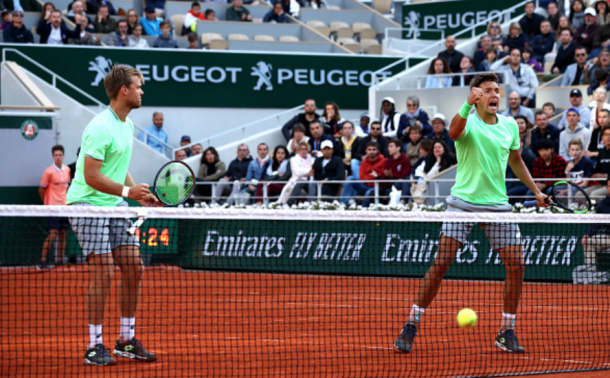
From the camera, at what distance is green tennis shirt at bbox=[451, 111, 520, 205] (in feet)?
22.5

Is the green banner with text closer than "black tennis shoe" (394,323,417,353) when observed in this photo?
No

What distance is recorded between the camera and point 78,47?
782 inches

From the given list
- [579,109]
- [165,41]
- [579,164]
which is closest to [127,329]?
[579,164]

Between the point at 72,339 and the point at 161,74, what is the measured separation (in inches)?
531

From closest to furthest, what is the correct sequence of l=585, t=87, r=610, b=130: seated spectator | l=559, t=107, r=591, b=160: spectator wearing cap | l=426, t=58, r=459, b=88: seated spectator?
l=559, t=107, r=591, b=160: spectator wearing cap → l=585, t=87, r=610, b=130: seated spectator → l=426, t=58, r=459, b=88: seated spectator

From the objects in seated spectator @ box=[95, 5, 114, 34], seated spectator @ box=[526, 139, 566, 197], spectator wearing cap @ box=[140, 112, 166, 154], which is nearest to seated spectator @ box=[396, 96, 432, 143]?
seated spectator @ box=[526, 139, 566, 197]

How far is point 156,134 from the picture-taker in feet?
64.6

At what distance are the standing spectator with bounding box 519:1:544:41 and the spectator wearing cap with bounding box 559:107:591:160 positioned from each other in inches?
258

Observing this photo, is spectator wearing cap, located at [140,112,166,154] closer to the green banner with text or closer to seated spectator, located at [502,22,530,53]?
the green banner with text

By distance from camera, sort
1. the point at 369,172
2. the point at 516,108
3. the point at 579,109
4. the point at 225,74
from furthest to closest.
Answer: the point at 225,74 → the point at 516,108 → the point at 369,172 → the point at 579,109

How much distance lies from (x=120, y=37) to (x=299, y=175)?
24.9 ft

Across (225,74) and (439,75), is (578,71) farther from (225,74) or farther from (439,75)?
(225,74)

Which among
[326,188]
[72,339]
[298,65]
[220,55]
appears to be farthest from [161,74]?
[72,339]

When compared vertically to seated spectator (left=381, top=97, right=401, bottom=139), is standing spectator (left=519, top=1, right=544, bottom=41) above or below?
above
